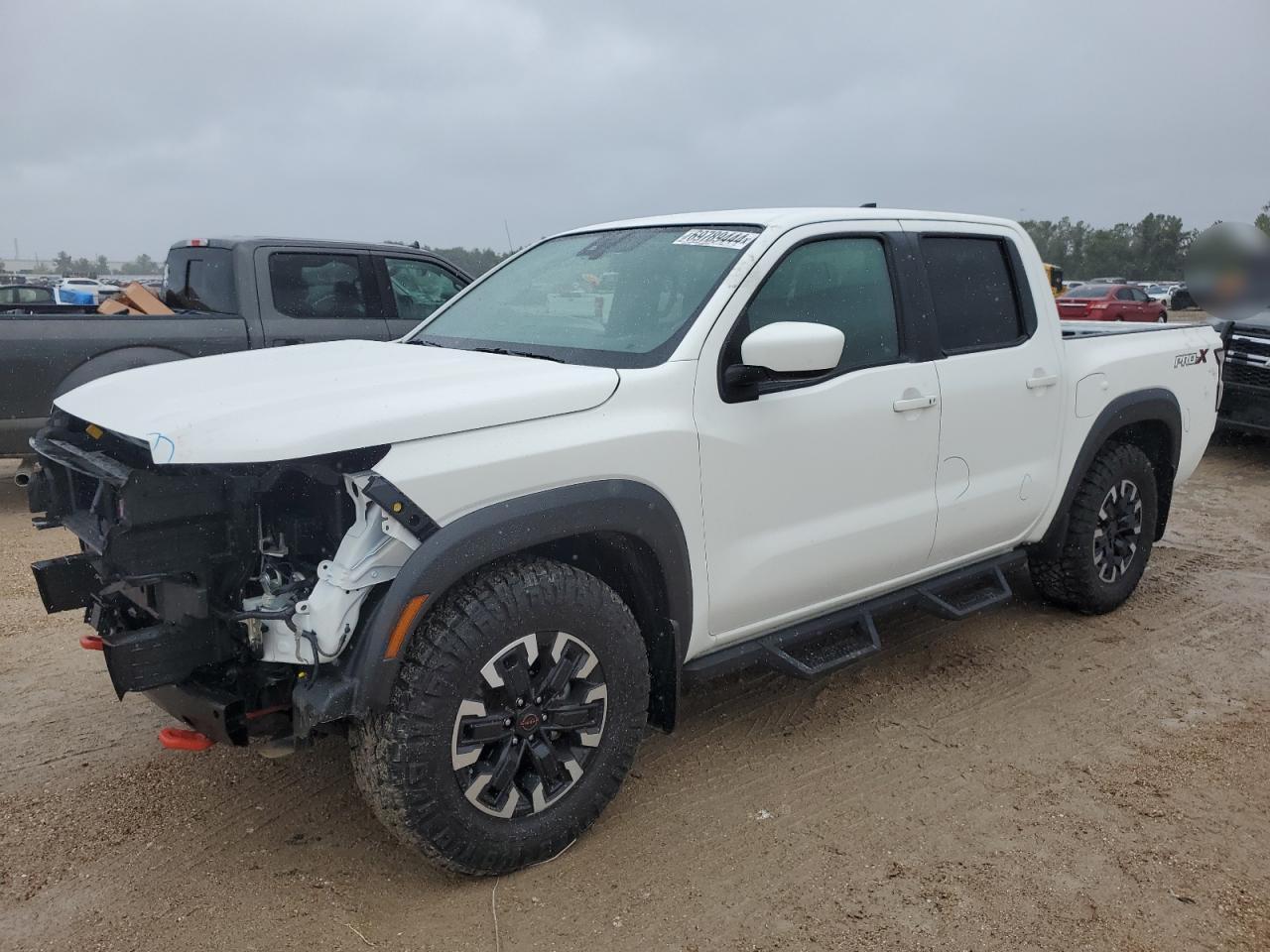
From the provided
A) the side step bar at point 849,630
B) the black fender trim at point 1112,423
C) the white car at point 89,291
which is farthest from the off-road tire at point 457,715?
the white car at point 89,291

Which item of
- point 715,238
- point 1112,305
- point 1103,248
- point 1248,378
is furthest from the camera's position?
point 1103,248

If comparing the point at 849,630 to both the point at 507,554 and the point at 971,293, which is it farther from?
the point at 507,554

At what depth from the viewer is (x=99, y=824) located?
319 centimetres

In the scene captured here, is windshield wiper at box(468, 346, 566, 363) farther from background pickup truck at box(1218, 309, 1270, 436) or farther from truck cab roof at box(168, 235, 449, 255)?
background pickup truck at box(1218, 309, 1270, 436)

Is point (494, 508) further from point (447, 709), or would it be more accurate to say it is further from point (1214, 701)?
point (1214, 701)

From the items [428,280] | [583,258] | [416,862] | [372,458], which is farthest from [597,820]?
[428,280]

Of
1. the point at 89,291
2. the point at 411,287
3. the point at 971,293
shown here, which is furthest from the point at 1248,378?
the point at 89,291

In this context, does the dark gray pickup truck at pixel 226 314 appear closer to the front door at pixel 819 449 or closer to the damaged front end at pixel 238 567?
the damaged front end at pixel 238 567

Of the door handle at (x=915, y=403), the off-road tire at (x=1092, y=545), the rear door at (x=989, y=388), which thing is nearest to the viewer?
the door handle at (x=915, y=403)

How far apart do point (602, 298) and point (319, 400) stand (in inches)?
48.1

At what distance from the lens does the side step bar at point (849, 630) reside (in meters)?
3.38

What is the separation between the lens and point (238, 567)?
271cm

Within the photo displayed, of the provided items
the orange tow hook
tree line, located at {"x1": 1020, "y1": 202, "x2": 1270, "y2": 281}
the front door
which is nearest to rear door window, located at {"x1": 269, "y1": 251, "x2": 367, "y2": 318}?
the front door

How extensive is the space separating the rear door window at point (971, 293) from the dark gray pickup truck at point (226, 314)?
4.70 m
